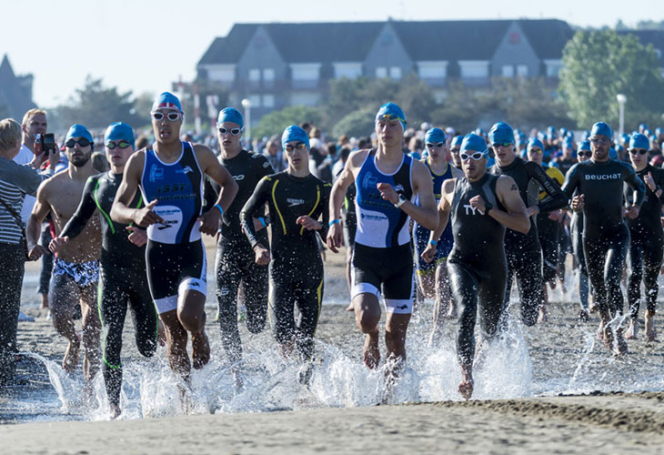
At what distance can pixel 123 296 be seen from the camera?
7.61 m

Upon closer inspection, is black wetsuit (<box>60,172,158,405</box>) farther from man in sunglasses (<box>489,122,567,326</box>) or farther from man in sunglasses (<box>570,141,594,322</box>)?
man in sunglasses (<box>570,141,594,322</box>)

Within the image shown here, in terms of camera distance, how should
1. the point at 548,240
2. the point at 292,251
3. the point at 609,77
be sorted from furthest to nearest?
the point at 609,77 < the point at 548,240 < the point at 292,251

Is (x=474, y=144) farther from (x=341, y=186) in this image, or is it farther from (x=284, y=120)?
(x=284, y=120)

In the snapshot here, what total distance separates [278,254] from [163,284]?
133 centimetres

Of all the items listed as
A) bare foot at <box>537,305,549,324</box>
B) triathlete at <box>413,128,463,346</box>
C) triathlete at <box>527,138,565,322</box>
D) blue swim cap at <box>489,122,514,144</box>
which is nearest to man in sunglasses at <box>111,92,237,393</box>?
blue swim cap at <box>489,122,514,144</box>

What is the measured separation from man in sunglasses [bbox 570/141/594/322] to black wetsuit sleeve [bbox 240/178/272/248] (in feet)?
11.7

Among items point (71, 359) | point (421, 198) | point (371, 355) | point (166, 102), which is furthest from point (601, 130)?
point (71, 359)

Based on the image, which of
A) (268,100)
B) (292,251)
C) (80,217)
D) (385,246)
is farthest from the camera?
(268,100)

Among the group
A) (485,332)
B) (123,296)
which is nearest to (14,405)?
(123,296)

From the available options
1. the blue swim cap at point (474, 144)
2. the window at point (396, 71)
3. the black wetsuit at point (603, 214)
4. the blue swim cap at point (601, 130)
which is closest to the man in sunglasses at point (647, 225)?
the black wetsuit at point (603, 214)

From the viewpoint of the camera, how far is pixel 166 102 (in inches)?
292

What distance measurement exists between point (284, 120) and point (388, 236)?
77186mm

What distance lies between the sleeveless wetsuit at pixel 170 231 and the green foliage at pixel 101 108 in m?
92.0

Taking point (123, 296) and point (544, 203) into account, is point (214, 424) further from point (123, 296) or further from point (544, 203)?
point (544, 203)
